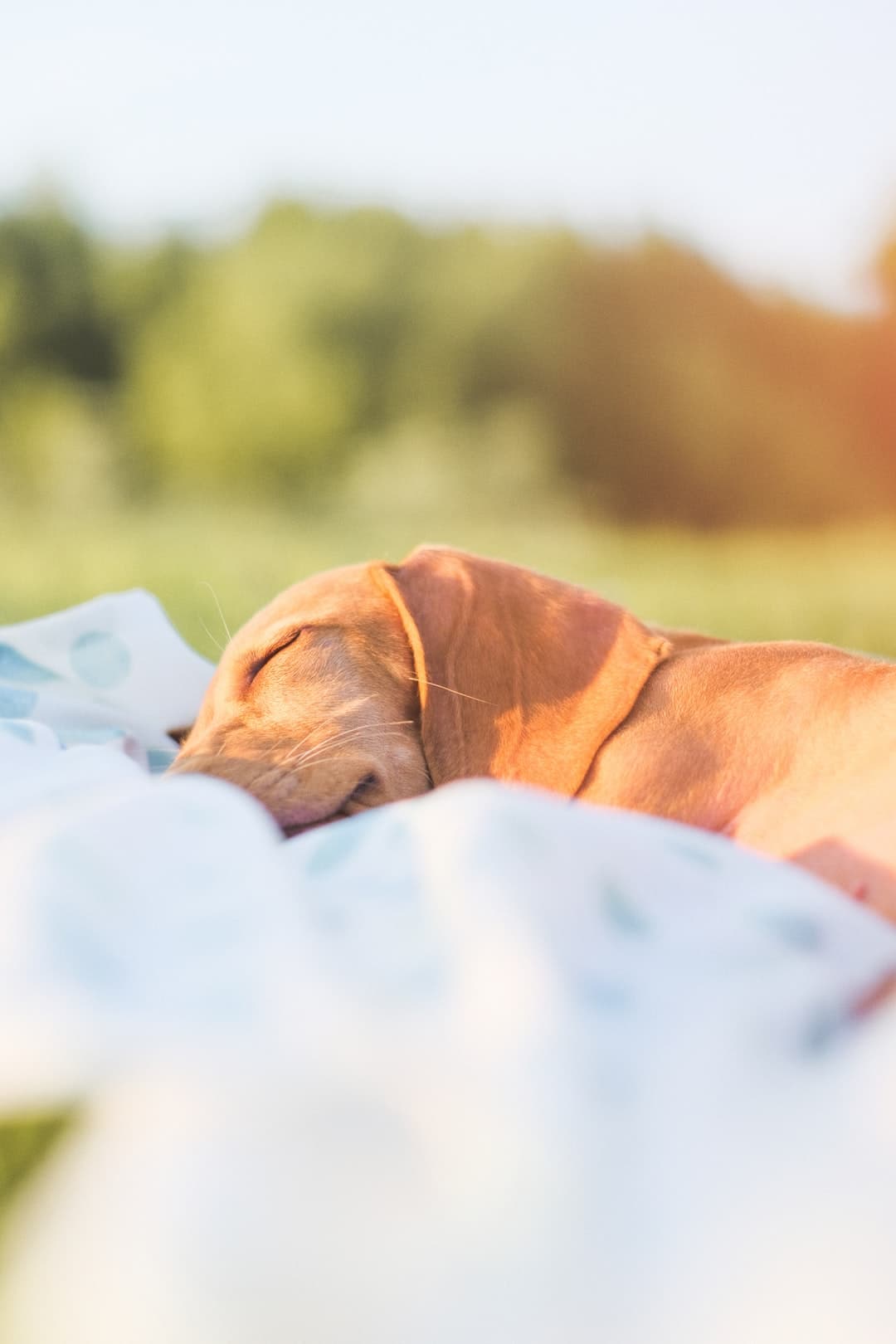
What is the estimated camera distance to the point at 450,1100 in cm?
63

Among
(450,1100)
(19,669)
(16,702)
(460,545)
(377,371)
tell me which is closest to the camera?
(450,1100)

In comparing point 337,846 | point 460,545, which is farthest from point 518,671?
point 460,545

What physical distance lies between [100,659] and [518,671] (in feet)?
3.35

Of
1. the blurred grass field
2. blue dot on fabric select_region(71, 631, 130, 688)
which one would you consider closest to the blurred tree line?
the blurred grass field

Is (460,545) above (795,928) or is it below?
below

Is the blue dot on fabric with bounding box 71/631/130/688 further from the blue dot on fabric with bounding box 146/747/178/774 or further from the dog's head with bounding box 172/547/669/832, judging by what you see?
the dog's head with bounding box 172/547/669/832

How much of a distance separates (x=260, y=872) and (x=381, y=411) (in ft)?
25.5

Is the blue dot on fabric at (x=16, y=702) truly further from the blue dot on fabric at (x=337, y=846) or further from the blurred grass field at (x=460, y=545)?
the blue dot on fabric at (x=337, y=846)

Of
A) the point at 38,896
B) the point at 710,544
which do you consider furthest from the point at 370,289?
the point at 38,896

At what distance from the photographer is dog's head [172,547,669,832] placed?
59.7 inches

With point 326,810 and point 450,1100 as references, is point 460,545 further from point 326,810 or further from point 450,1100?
point 450,1100

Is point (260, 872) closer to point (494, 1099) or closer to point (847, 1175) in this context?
point (494, 1099)

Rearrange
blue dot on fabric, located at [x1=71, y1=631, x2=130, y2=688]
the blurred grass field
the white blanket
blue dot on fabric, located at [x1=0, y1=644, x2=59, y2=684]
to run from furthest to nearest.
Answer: the blurred grass field → blue dot on fabric, located at [x1=71, y1=631, x2=130, y2=688] → blue dot on fabric, located at [x1=0, y1=644, x2=59, y2=684] → the white blanket

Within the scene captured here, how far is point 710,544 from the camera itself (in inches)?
266
